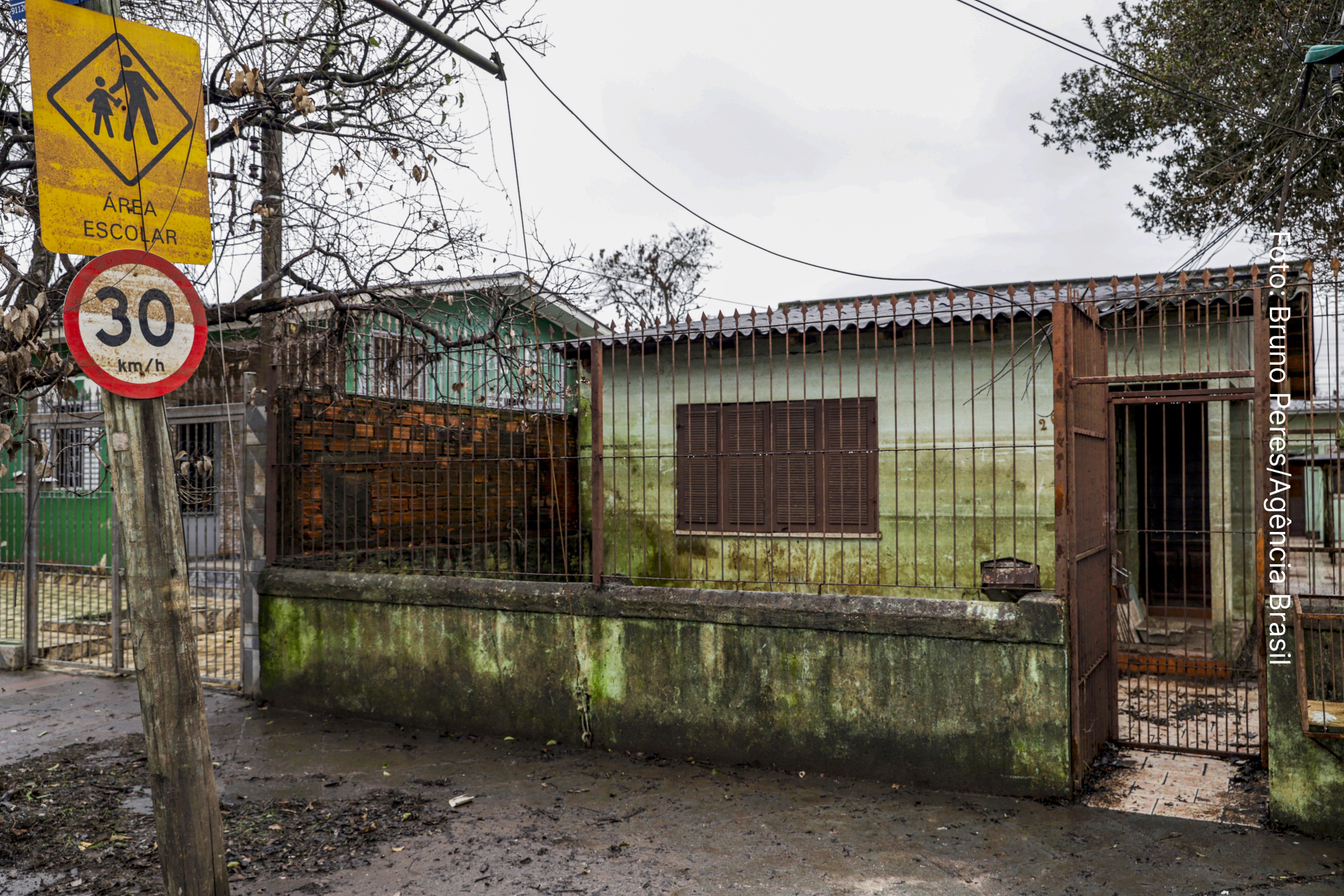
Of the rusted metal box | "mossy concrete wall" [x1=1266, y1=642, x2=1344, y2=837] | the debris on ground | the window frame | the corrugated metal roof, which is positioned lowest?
the debris on ground

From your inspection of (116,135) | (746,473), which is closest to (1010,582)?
(746,473)

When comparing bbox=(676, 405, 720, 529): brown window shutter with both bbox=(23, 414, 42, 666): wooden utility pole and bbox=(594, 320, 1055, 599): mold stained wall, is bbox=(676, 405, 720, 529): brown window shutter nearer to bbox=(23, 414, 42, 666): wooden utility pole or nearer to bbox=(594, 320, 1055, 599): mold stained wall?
bbox=(594, 320, 1055, 599): mold stained wall

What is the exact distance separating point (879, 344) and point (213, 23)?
18.5ft

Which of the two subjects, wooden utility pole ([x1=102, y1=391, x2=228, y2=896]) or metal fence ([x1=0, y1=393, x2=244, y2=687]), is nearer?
wooden utility pole ([x1=102, y1=391, x2=228, y2=896])

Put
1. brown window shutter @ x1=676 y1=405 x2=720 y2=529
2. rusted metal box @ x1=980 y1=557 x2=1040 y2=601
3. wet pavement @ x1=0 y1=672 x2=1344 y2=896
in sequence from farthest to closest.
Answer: brown window shutter @ x1=676 y1=405 x2=720 y2=529
rusted metal box @ x1=980 y1=557 x2=1040 y2=601
wet pavement @ x1=0 y1=672 x2=1344 y2=896

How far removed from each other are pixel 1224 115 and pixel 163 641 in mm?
11308

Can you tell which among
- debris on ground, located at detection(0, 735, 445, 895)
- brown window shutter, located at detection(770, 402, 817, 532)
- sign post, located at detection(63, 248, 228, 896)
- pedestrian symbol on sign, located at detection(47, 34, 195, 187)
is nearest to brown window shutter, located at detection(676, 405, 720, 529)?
brown window shutter, located at detection(770, 402, 817, 532)

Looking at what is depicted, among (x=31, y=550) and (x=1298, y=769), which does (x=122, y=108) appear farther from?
(x=31, y=550)

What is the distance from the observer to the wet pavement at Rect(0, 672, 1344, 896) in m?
3.80

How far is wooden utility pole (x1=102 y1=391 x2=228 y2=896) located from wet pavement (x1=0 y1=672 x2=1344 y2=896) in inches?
21.8

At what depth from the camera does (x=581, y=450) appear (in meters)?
9.80

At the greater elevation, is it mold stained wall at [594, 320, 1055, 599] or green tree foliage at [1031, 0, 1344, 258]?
green tree foliage at [1031, 0, 1344, 258]

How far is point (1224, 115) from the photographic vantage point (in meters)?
9.91

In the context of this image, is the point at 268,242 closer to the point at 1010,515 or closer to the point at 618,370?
the point at 618,370
